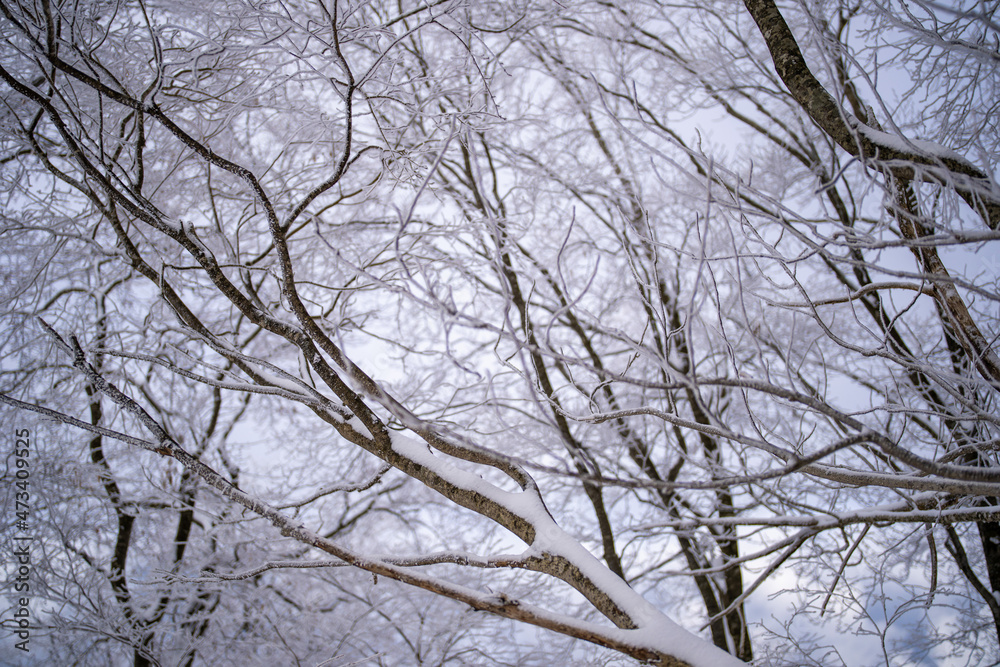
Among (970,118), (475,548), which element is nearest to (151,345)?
(475,548)

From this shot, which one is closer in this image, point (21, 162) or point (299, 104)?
point (299, 104)

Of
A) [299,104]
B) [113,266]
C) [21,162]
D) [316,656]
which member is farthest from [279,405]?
[299,104]

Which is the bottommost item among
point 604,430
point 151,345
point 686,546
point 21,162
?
point 686,546

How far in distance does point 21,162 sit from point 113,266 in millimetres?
914

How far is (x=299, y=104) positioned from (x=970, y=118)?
3.89 metres

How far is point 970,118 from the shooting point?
2.80 meters

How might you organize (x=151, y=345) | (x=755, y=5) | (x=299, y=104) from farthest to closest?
(x=151, y=345)
(x=299, y=104)
(x=755, y=5)

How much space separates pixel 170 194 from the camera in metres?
3.72

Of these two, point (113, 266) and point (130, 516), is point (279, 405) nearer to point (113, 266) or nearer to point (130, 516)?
point (130, 516)

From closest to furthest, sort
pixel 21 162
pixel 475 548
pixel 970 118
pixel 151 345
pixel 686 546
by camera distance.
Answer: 1. pixel 970 118
2. pixel 21 162
3. pixel 151 345
4. pixel 686 546
5. pixel 475 548

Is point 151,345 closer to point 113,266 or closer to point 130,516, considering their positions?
point 113,266

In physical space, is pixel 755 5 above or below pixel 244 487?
above

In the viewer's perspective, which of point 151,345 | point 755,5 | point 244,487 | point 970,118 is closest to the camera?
point 755,5

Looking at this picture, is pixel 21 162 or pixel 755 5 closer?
pixel 755 5
